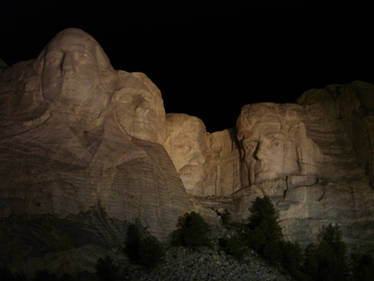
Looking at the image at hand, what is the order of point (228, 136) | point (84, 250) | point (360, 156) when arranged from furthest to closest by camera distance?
1. point (228, 136)
2. point (360, 156)
3. point (84, 250)

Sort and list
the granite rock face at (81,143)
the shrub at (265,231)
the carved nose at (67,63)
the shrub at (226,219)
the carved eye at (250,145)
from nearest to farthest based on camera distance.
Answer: the granite rock face at (81,143) < the carved nose at (67,63) < the shrub at (265,231) < the shrub at (226,219) < the carved eye at (250,145)

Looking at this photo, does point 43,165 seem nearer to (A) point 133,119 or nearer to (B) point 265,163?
(A) point 133,119

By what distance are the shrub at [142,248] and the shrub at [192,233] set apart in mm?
1203

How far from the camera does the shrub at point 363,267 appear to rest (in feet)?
80.0

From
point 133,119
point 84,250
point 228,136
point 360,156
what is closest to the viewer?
point 84,250

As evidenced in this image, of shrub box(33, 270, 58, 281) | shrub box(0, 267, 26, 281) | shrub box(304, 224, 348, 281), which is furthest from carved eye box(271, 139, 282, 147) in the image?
shrub box(0, 267, 26, 281)

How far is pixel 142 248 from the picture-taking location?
2209cm

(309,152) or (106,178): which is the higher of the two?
(309,152)

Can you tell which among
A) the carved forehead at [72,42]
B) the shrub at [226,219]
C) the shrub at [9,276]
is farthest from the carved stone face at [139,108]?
the shrub at [9,276]

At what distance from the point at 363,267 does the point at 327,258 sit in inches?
56.8

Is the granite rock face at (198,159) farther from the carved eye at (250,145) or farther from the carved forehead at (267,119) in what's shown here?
the carved forehead at (267,119)

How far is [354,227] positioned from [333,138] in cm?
499

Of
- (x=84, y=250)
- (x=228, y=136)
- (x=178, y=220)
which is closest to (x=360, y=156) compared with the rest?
(x=228, y=136)

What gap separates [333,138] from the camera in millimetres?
30172
